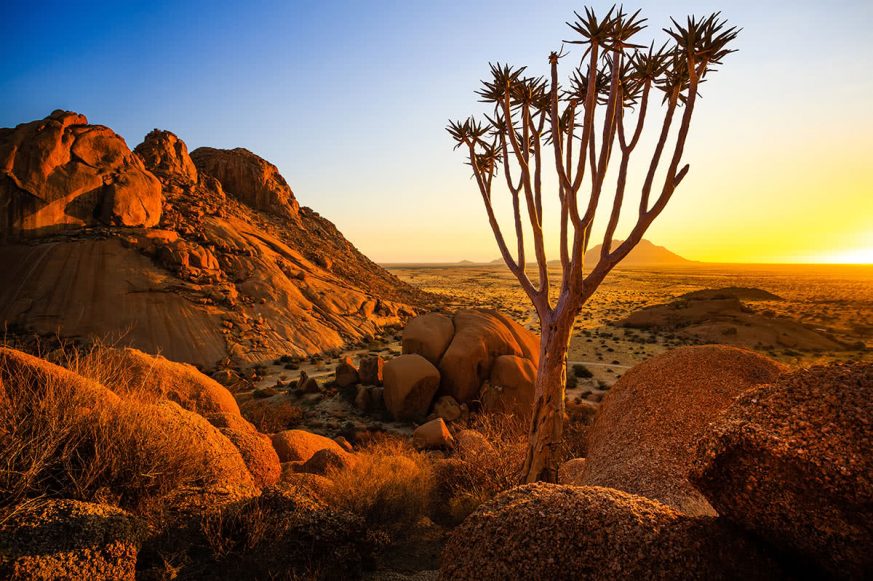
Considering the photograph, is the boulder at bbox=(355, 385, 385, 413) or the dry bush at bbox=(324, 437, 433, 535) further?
the boulder at bbox=(355, 385, 385, 413)

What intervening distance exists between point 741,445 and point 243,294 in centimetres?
2493

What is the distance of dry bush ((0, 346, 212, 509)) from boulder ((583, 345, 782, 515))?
4810 millimetres

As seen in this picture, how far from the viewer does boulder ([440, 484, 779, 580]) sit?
2047 mm

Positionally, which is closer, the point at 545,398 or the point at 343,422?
the point at 545,398

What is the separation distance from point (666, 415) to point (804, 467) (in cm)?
→ 425

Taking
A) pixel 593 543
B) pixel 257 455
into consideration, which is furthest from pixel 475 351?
pixel 593 543

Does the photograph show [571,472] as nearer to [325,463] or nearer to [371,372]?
[325,463]

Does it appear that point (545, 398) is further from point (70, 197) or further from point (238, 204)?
point (238, 204)

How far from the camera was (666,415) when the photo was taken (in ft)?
18.7

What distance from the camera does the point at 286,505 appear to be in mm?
3900

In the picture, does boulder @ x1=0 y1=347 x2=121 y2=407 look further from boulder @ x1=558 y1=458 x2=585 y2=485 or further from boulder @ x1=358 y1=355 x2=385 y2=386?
boulder @ x1=358 y1=355 x2=385 y2=386

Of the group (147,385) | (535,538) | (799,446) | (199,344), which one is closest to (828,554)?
(799,446)

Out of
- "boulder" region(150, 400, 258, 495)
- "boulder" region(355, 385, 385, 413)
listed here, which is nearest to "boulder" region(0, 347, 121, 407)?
"boulder" region(150, 400, 258, 495)

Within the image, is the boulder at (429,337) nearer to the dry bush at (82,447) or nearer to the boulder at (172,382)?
the boulder at (172,382)
